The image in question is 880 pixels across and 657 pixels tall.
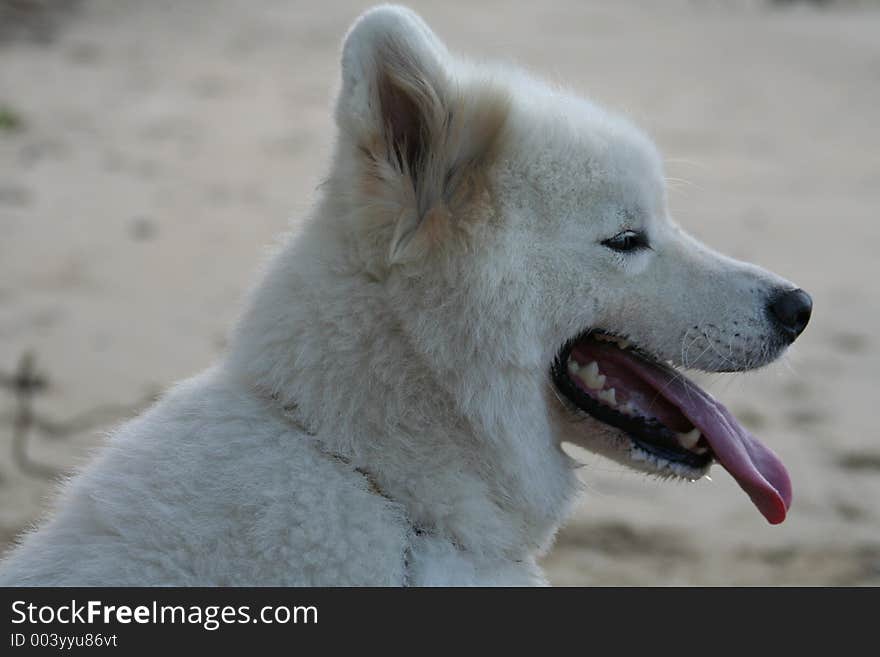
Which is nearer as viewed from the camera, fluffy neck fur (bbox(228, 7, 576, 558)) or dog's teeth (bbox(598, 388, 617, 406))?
fluffy neck fur (bbox(228, 7, 576, 558))

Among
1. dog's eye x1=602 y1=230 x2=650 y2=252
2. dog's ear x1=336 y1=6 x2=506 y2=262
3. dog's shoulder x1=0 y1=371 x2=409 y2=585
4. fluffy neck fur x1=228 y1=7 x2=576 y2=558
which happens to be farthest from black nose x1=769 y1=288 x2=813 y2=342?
dog's shoulder x1=0 y1=371 x2=409 y2=585

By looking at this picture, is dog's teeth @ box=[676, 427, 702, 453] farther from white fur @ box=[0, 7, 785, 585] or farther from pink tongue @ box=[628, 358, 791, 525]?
white fur @ box=[0, 7, 785, 585]

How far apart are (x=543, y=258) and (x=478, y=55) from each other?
0.83 m

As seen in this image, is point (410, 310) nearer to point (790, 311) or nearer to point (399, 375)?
point (399, 375)

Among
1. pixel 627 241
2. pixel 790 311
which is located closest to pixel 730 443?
pixel 790 311

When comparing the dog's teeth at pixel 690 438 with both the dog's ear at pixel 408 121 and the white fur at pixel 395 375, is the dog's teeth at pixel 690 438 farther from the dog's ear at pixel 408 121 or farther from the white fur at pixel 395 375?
the dog's ear at pixel 408 121

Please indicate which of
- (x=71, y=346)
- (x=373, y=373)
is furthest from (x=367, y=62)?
(x=71, y=346)

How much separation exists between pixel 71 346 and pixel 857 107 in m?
7.60

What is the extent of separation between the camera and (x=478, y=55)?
3027 mm

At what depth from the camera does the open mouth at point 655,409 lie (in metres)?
2.59

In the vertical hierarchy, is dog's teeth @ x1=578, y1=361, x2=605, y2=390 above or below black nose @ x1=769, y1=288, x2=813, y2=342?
below

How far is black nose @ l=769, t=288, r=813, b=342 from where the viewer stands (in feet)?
8.95

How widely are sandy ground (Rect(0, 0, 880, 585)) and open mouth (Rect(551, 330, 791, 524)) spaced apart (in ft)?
0.87
